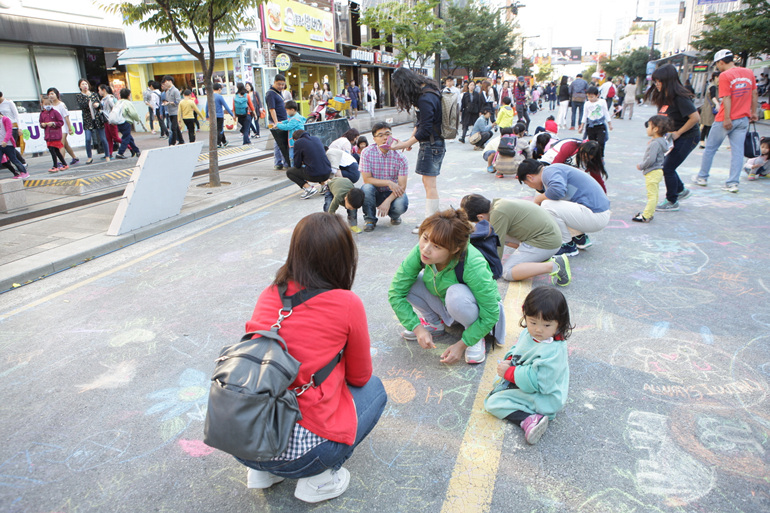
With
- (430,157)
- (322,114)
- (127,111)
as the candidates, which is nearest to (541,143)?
(430,157)

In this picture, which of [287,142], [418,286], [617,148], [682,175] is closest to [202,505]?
[418,286]

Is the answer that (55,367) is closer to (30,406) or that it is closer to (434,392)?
(30,406)

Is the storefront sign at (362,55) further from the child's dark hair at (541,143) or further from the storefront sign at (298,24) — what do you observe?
the child's dark hair at (541,143)

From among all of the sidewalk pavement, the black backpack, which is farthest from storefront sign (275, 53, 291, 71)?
the black backpack

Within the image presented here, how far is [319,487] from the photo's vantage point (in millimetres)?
2039

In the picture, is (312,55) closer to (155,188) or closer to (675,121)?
(155,188)

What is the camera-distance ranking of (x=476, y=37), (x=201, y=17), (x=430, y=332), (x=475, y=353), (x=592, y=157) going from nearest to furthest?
1. (x=475, y=353)
2. (x=430, y=332)
3. (x=592, y=157)
4. (x=201, y=17)
5. (x=476, y=37)

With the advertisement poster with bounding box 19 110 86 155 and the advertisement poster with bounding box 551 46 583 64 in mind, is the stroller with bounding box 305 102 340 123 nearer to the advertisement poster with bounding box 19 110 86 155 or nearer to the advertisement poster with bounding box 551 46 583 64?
the advertisement poster with bounding box 19 110 86 155

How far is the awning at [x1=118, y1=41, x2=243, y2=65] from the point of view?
803 inches

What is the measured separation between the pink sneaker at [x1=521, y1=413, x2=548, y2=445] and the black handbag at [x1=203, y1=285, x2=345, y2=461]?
48.4 inches

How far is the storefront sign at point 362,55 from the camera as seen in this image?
30.5 metres

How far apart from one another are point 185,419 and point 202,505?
0.68 m

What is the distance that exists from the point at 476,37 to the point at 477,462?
3843cm

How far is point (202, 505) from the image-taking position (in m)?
2.09
